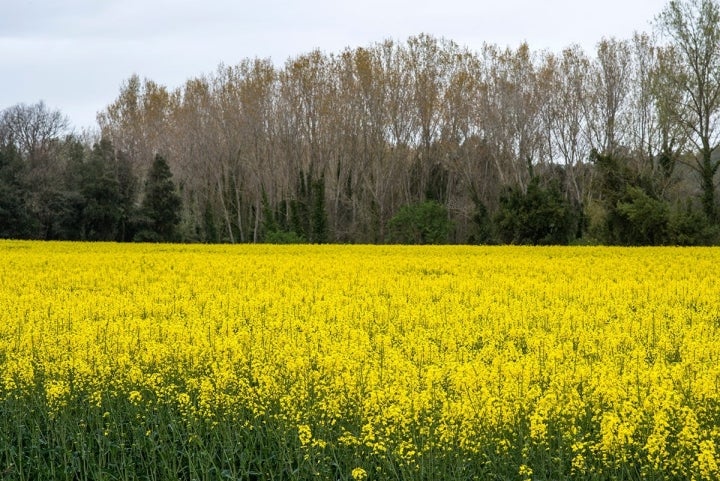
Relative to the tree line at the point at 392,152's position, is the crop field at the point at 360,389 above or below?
below


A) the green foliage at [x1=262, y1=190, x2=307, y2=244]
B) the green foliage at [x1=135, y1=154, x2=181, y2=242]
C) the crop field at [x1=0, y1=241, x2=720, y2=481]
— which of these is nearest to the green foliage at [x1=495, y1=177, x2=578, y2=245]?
the green foliage at [x1=262, y1=190, x2=307, y2=244]

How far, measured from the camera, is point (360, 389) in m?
6.54

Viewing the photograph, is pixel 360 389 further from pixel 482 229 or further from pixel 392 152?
pixel 392 152

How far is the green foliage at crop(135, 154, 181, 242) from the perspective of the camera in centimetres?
5325

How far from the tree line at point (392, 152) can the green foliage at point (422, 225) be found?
13 cm

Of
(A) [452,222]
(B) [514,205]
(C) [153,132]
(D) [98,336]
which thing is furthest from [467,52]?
(D) [98,336]

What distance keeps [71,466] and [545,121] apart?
180ft

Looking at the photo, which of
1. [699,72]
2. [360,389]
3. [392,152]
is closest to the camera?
[360,389]

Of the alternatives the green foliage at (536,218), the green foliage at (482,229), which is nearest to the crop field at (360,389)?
the green foliage at (536,218)

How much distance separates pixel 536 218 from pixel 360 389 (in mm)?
35888

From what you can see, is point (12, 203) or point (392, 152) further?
point (392, 152)

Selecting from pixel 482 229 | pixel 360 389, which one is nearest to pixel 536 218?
pixel 482 229

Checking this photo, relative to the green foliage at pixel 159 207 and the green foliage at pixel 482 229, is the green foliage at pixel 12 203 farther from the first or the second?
the green foliage at pixel 482 229

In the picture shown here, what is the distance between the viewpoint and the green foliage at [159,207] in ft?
175
